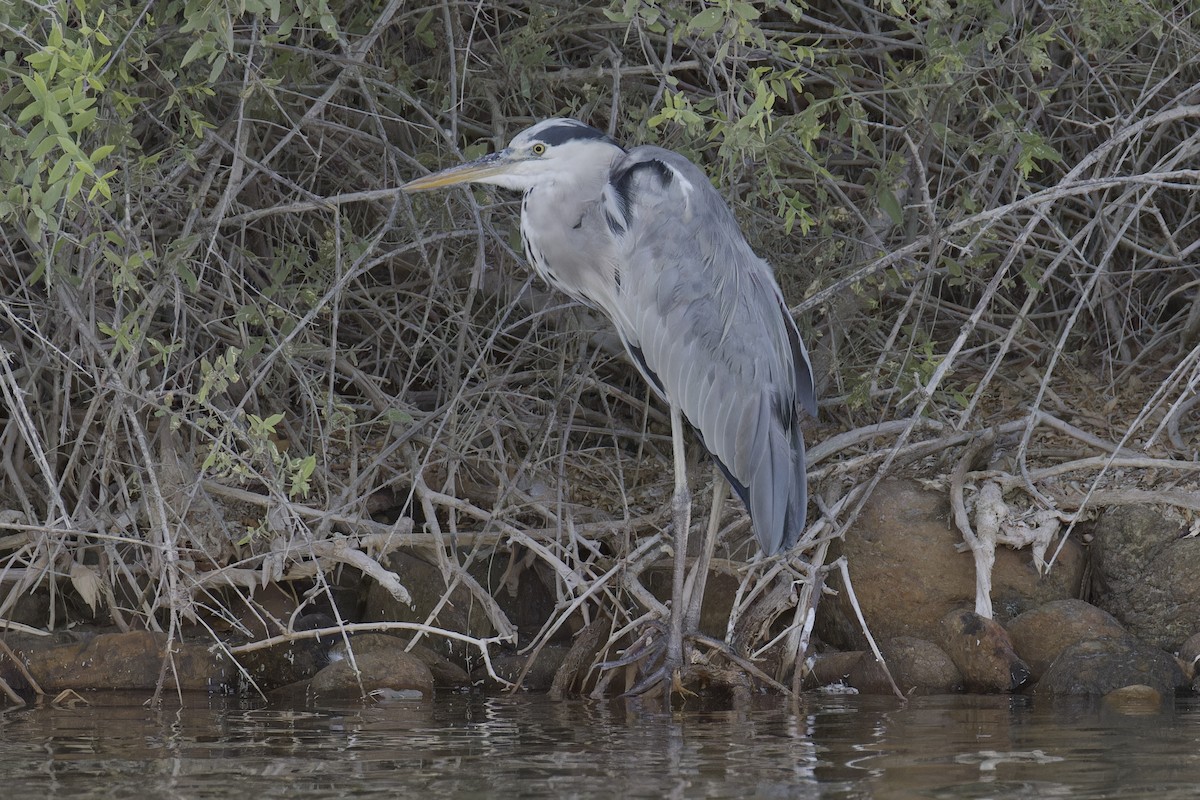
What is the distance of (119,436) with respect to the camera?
4570 mm

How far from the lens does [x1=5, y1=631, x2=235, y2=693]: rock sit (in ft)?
13.5

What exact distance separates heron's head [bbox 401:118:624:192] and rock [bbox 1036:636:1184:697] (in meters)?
1.89

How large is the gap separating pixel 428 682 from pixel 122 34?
1913mm

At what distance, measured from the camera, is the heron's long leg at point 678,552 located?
3967mm

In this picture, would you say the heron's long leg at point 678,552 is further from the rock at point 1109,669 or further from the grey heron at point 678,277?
the rock at point 1109,669

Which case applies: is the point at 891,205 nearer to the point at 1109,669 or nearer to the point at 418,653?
the point at 1109,669

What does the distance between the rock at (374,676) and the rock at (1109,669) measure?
1.70 metres

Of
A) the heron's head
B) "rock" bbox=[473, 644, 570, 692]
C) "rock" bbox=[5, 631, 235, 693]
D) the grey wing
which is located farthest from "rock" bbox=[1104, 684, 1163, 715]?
"rock" bbox=[5, 631, 235, 693]

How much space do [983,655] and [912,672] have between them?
20cm

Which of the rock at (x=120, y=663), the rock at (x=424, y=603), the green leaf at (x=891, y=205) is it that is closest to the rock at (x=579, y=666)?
the rock at (x=424, y=603)

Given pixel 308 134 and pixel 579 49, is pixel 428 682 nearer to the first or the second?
pixel 308 134

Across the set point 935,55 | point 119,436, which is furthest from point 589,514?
point 935,55

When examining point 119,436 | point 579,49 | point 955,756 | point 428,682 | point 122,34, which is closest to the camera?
point 955,756

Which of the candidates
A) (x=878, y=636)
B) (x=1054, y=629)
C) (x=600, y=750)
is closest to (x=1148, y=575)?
(x=1054, y=629)
